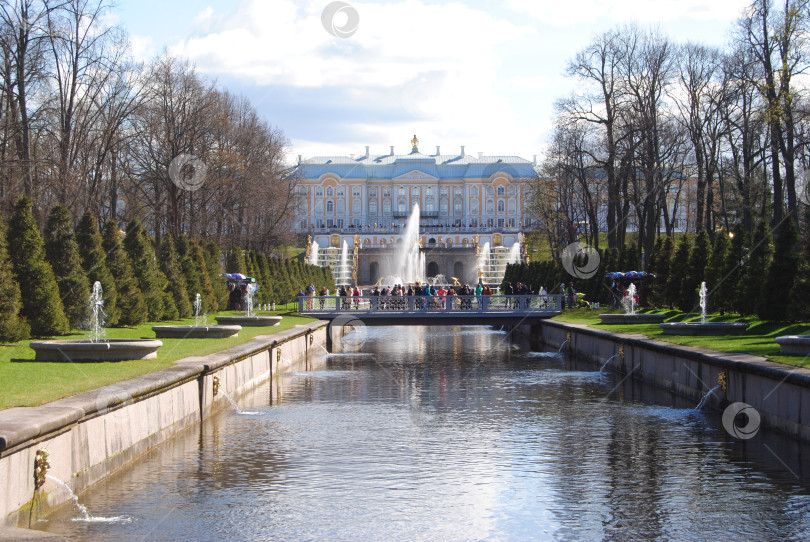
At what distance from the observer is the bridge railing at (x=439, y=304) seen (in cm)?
3866

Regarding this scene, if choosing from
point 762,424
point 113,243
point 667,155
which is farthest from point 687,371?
point 667,155

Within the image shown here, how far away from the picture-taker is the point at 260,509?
10.4 metres

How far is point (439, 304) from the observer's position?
131ft

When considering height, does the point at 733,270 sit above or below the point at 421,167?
below

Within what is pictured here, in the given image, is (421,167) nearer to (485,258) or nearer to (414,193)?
(414,193)

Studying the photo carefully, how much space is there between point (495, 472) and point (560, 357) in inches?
743

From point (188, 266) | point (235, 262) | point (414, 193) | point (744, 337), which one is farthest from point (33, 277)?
point (414, 193)

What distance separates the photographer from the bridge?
37938 mm

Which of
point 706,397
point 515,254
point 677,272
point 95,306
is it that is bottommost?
point 706,397

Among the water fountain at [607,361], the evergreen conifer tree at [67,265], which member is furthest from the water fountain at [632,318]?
the evergreen conifer tree at [67,265]

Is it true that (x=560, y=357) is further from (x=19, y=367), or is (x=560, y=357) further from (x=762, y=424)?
(x=19, y=367)

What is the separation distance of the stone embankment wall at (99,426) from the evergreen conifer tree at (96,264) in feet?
23.7

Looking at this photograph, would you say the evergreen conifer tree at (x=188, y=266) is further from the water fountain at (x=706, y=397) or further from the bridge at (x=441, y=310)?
the water fountain at (x=706, y=397)

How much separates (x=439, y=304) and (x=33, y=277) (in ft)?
69.8
